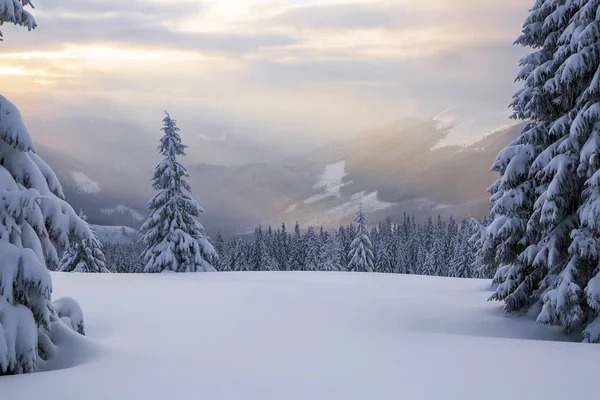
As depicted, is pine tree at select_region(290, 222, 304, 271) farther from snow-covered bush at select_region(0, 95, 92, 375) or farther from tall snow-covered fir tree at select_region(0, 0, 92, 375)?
snow-covered bush at select_region(0, 95, 92, 375)

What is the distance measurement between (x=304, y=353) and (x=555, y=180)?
24.4 feet

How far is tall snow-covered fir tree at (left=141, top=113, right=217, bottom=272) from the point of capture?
31875mm

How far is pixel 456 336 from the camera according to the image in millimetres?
10883

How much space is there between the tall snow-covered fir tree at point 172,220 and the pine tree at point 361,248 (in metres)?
29.5

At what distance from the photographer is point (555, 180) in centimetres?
1182

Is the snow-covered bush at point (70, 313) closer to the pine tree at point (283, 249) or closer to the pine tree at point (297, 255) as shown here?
the pine tree at point (297, 255)

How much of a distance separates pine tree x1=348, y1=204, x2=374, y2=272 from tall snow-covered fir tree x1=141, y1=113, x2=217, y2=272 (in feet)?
96.8

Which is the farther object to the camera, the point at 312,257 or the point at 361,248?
the point at 312,257

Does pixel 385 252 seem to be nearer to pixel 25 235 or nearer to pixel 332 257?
pixel 332 257

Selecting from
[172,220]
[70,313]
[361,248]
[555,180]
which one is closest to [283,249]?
[361,248]

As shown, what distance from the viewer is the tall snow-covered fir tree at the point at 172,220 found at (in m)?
31.9

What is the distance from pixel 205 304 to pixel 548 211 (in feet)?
32.4

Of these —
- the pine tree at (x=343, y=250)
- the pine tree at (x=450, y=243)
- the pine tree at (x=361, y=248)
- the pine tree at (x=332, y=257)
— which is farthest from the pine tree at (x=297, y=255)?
the pine tree at (x=361, y=248)

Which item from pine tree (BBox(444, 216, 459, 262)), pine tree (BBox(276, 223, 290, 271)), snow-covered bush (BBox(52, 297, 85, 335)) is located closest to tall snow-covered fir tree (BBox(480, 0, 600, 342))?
snow-covered bush (BBox(52, 297, 85, 335))
